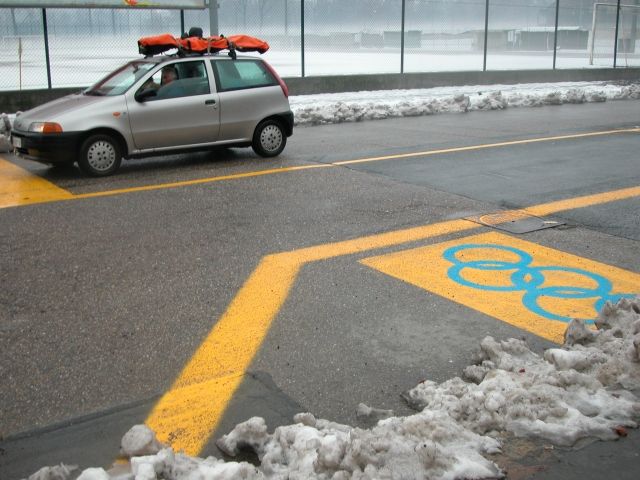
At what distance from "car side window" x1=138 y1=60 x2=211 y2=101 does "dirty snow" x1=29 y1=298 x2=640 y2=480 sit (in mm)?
7299

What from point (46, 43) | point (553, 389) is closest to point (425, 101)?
point (46, 43)

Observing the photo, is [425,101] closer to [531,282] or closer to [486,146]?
[486,146]

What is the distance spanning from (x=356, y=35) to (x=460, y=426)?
67.4ft

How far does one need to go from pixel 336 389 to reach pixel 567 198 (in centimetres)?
552

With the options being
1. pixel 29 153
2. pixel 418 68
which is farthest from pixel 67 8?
pixel 418 68

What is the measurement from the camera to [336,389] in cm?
417

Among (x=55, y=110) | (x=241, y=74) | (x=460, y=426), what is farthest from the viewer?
(x=241, y=74)

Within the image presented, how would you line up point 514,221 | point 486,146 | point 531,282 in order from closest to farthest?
point 531,282
point 514,221
point 486,146

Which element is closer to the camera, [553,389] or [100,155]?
[553,389]

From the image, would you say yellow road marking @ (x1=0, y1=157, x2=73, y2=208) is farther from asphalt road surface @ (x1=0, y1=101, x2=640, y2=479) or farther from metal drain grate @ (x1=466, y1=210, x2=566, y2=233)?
metal drain grate @ (x1=466, y1=210, x2=566, y2=233)

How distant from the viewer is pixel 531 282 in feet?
19.4

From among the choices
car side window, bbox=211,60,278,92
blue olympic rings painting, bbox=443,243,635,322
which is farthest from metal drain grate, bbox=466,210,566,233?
car side window, bbox=211,60,278,92

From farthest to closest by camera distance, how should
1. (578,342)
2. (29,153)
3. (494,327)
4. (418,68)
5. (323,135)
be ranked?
(418,68), (323,135), (29,153), (494,327), (578,342)

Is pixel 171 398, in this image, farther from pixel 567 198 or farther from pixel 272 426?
pixel 567 198
